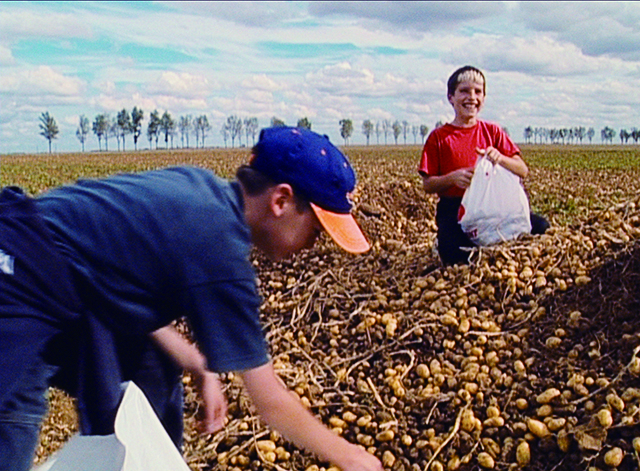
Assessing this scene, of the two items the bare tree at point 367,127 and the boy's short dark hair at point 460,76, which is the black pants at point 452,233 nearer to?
the boy's short dark hair at point 460,76

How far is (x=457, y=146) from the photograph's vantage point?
4.48 meters

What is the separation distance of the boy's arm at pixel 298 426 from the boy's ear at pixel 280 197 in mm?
319

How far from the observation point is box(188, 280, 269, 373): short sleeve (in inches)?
59.7

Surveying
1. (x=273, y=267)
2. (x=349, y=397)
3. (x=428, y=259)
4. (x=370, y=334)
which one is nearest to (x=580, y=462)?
(x=349, y=397)

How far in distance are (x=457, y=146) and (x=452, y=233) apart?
477 millimetres

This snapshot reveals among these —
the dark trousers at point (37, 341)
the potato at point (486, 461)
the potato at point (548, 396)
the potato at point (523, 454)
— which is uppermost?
the dark trousers at point (37, 341)

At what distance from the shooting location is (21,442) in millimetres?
1611

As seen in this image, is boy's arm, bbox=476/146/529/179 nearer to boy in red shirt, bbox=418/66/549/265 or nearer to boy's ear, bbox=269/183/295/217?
boy in red shirt, bbox=418/66/549/265

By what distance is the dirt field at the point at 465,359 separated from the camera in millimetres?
2807

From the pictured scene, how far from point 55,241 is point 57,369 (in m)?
0.29

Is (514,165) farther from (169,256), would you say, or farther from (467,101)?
(169,256)

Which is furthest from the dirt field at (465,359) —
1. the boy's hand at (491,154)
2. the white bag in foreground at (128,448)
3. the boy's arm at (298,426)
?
the white bag in foreground at (128,448)

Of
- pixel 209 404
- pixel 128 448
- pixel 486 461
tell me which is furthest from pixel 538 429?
pixel 128 448

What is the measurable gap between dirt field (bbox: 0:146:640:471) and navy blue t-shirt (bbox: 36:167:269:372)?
1507 millimetres
